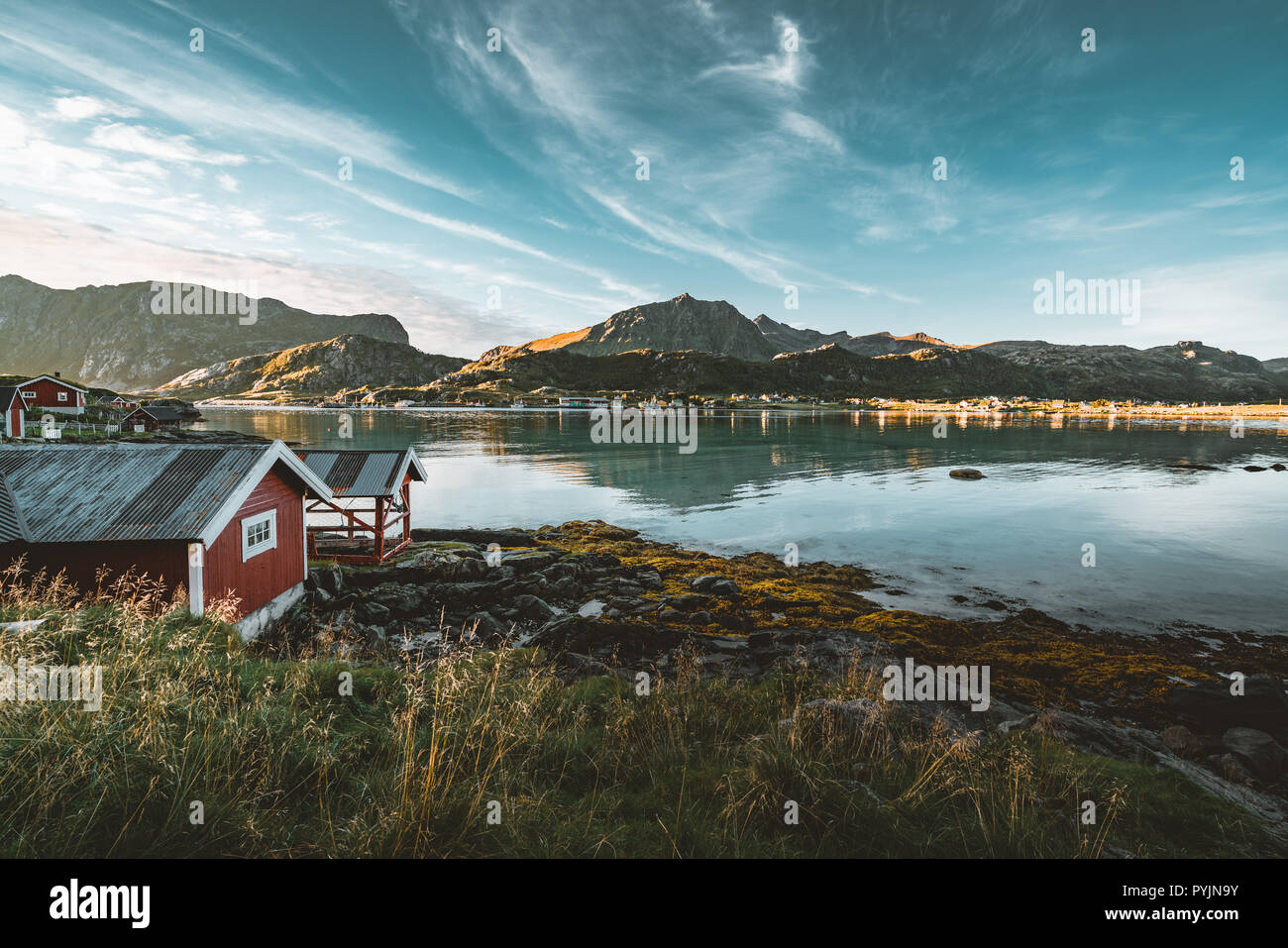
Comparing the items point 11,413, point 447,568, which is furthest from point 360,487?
point 11,413

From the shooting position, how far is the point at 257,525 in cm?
1642

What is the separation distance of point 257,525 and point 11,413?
78246mm

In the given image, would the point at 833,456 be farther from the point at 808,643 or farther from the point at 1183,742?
the point at 1183,742

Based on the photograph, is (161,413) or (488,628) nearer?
(488,628)

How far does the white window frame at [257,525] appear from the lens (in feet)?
51.5

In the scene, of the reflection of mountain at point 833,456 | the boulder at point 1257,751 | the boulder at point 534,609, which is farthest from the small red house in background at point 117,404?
the boulder at point 1257,751

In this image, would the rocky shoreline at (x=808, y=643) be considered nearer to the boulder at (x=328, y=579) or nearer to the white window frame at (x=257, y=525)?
the boulder at (x=328, y=579)

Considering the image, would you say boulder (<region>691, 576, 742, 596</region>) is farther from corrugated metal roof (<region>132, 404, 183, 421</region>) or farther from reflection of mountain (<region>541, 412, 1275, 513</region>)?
corrugated metal roof (<region>132, 404, 183, 421</region>)

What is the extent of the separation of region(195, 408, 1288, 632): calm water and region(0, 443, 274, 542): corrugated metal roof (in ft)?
74.4

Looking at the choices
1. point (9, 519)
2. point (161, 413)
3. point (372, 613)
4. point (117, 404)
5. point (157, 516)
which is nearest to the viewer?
point (9, 519)

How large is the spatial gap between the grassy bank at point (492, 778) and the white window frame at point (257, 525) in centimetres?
611

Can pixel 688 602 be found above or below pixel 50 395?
below

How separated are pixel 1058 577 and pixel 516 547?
86.7 feet
